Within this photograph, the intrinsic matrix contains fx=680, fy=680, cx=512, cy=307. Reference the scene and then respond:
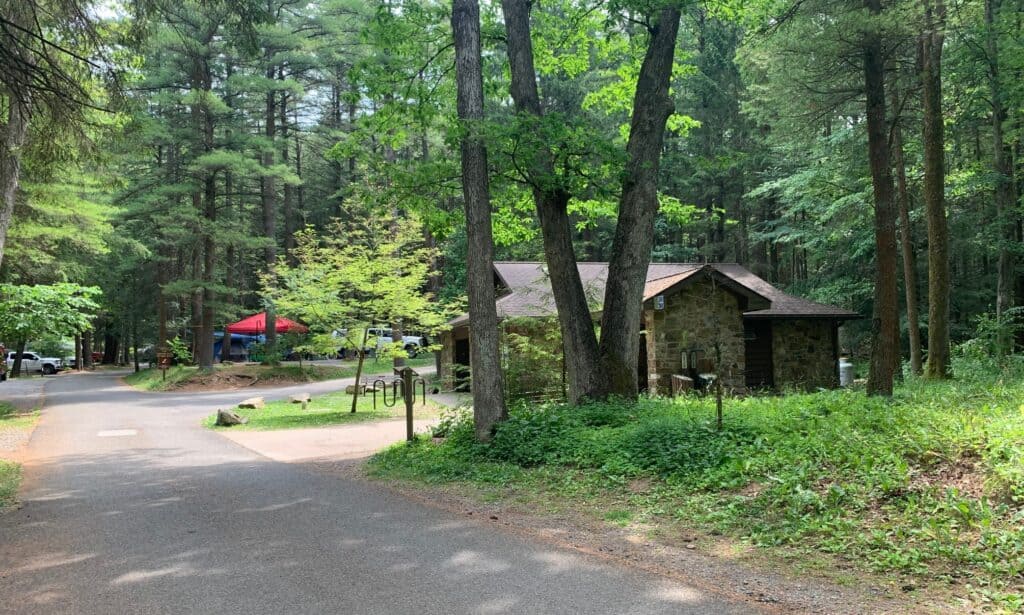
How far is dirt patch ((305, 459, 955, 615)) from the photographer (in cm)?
384

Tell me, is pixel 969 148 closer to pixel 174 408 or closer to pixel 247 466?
pixel 247 466

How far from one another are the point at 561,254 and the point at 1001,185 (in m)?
14.1

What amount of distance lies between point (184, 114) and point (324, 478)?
26077 mm

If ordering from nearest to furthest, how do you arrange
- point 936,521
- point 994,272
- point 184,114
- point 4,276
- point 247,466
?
point 936,521
point 247,466
point 4,276
point 994,272
point 184,114

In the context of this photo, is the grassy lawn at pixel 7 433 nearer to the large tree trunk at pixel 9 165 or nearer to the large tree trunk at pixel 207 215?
the large tree trunk at pixel 9 165

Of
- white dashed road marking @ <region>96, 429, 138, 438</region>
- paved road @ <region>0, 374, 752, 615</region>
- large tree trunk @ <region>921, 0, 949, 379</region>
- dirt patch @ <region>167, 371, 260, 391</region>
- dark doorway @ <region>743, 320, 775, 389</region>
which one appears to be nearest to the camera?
paved road @ <region>0, 374, 752, 615</region>

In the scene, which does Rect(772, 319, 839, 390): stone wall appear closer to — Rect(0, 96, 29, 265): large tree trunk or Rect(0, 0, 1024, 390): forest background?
Rect(0, 0, 1024, 390): forest background

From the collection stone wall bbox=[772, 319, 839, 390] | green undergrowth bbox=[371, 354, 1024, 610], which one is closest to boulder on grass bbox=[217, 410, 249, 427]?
green undergrowth bbox=[371, 354, 1024, 610]

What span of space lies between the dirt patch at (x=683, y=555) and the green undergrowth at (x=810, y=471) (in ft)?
0.78

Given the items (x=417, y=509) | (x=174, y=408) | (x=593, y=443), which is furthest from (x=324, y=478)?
(x=174, y=408)

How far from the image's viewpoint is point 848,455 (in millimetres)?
5812

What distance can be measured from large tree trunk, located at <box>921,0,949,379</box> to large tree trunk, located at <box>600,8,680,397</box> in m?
5.95

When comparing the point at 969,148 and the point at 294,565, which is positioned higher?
the point at 969,148

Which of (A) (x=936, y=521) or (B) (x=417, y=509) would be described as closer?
(A) (x=936, y=521)
